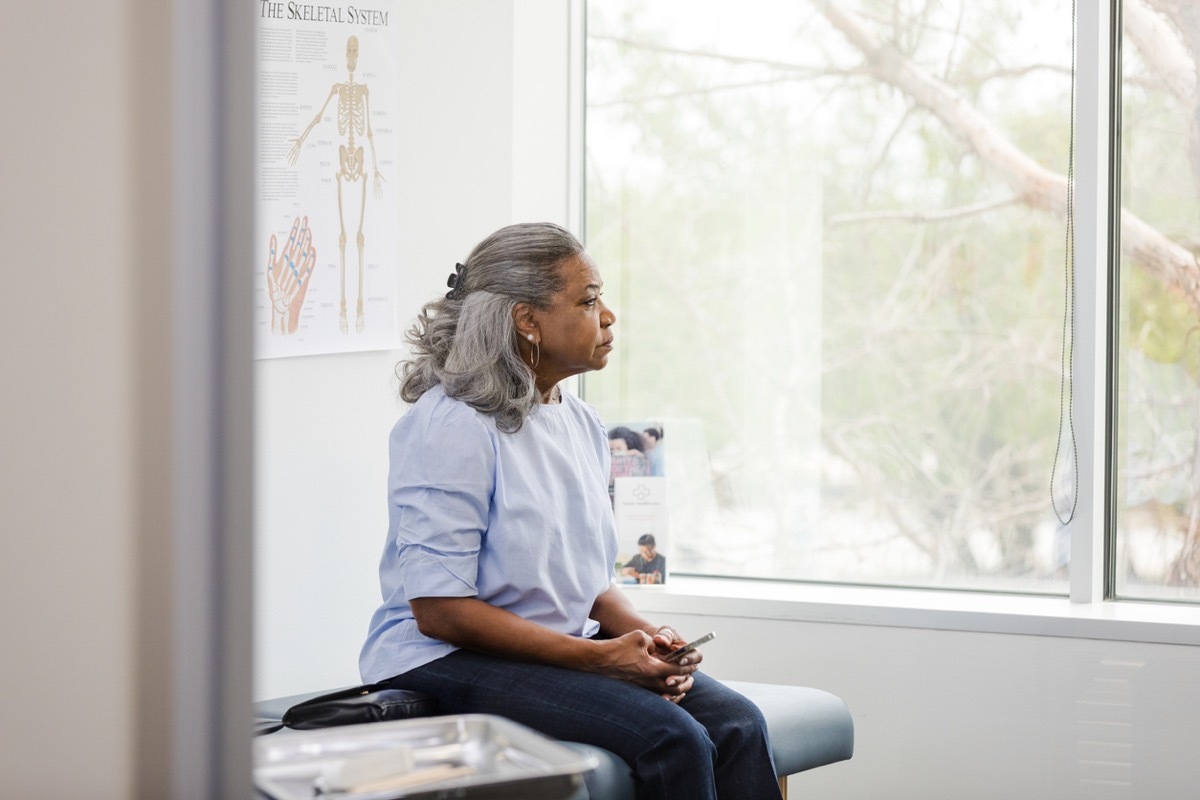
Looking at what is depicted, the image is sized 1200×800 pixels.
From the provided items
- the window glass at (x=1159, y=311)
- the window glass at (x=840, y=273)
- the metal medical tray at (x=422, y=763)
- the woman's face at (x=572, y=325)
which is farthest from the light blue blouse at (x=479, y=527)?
the window glass at (x=1159, y=311)

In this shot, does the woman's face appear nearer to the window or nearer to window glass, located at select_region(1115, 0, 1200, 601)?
the window

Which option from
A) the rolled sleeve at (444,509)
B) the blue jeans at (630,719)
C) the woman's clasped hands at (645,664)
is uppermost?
the rolled sleeve at (444,509)

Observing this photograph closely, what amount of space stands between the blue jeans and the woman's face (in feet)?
1.92

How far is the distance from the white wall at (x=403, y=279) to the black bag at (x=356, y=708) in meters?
0.27

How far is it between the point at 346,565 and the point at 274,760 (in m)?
1.57

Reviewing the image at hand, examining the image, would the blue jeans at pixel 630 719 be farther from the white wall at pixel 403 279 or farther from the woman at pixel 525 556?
the white wall at pixel 403 279

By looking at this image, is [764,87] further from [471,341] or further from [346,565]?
[346,565]

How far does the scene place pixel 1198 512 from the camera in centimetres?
314

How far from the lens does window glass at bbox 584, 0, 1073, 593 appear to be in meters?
3.29

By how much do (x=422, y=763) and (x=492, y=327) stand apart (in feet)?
4.17

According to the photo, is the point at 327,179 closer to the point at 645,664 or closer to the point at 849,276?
the point at 645,664

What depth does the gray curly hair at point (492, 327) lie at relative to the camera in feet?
7.77

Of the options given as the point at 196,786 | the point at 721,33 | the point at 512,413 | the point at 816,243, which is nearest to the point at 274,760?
the point at 196,786

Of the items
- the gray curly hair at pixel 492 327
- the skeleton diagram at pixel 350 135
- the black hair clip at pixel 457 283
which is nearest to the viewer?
the gray curly hair at pixel 492 327
